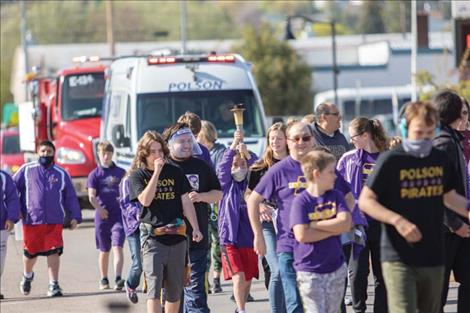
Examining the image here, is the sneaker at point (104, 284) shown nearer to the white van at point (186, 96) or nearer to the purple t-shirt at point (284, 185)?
Result: the white van at point (186, 96)

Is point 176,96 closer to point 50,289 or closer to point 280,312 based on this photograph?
point 50,289

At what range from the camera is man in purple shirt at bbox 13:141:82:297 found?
14.2m

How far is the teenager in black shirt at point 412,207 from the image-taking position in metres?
7.66

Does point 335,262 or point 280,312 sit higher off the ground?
point 335,262

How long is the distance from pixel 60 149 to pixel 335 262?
49.2 feet

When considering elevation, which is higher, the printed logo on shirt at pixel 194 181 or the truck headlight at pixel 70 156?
the printed logo on shirt at pixel 194 181

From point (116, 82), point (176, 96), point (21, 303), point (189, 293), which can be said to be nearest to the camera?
point (189, 293)

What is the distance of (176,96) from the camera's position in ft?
62.4

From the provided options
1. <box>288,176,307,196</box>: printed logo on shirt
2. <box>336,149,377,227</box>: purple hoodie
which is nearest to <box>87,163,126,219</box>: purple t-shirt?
<box>336,149,377,227</box>: purple hoodie

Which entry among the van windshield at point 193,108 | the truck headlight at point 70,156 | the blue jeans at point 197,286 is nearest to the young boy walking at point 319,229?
the blue jeans at point 197,286

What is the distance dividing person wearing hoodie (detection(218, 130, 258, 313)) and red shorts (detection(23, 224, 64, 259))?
3298mm

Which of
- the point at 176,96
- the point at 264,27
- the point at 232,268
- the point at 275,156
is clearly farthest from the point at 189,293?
the point at 264,27

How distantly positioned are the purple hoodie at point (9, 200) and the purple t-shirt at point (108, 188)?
207cm

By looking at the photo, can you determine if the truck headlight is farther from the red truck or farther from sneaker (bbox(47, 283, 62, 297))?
sneaker (bbox(47, 283, 62, 297))
